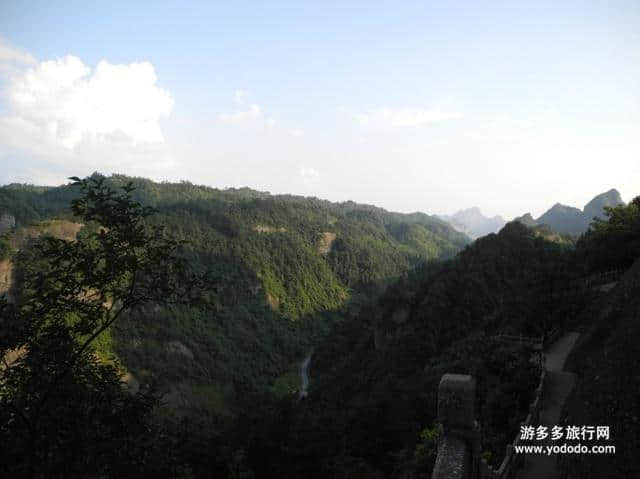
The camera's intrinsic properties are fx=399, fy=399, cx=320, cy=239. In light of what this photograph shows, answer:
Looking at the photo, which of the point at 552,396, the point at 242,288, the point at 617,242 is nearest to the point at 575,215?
the point at 242,288

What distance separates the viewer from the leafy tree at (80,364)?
241 inches

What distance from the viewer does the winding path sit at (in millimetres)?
11141

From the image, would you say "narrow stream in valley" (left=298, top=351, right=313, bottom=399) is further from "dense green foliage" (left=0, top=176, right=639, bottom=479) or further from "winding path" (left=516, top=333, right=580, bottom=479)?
"winding path" (left=516, top=333, right=580, bottom=479)

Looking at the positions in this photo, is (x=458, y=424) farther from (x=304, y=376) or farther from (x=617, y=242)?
(x=304, y=376)

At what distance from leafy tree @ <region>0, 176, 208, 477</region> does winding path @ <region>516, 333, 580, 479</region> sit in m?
10.2

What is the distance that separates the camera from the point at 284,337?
104 metres

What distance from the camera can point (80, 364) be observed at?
6781 mm

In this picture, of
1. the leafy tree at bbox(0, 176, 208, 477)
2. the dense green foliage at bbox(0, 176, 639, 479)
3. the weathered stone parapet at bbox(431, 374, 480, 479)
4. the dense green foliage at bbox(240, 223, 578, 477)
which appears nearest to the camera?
the weathered stone parapet at bbox(431, 374, 480, 479)

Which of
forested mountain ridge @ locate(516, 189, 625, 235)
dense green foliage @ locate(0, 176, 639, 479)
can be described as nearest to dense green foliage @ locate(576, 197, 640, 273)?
dense green foliage @ locate(0, 176, 639, 479)

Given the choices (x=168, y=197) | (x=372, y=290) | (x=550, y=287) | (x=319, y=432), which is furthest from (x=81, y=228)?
(x=168, y=197)

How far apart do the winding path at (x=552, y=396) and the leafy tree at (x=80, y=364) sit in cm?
1017

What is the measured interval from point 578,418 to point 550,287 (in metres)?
14.6

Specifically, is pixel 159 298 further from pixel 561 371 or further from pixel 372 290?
pixel 372 290

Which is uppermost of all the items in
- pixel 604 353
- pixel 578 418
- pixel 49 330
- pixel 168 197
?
pixel 168 197
